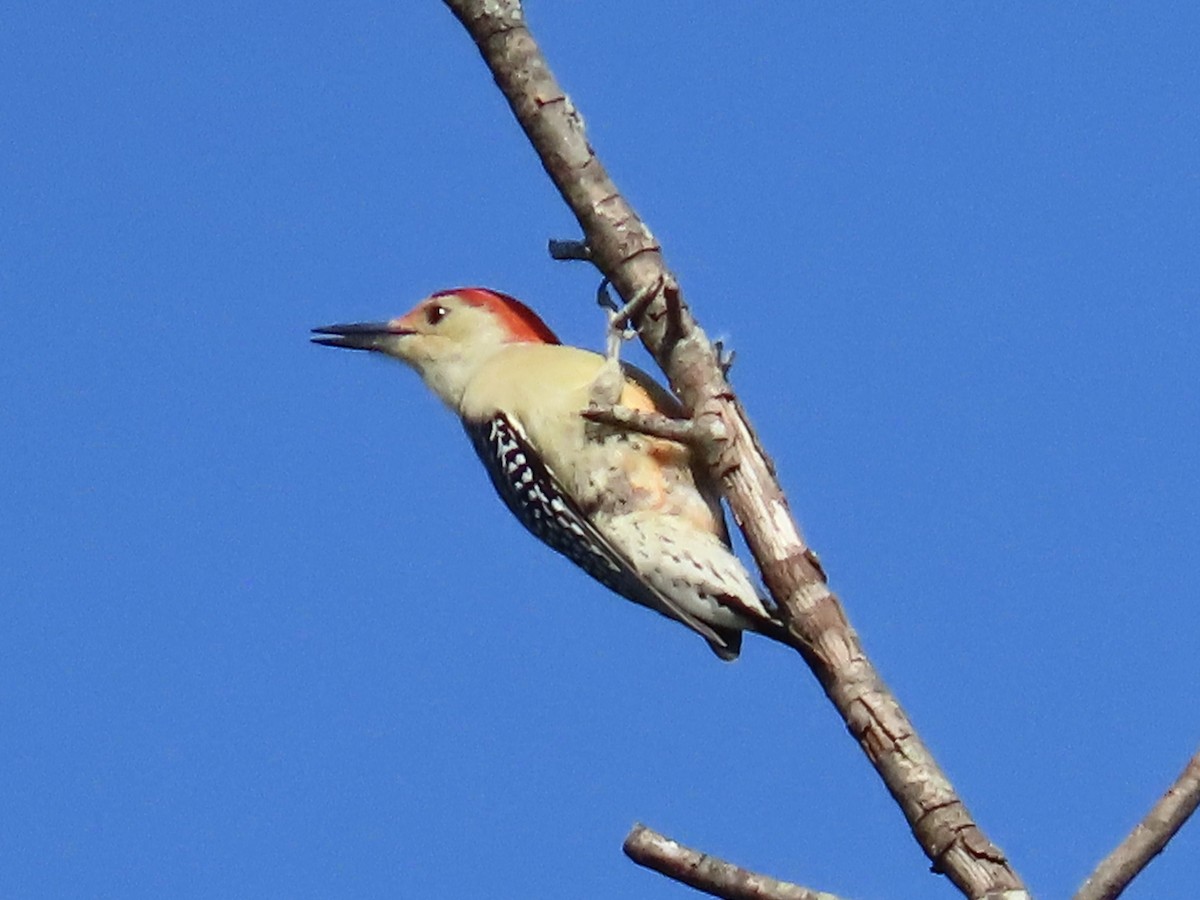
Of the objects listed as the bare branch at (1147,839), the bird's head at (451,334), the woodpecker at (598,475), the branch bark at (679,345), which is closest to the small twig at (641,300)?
the branch bark at (679,345)

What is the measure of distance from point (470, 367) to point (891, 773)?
3.14 meters

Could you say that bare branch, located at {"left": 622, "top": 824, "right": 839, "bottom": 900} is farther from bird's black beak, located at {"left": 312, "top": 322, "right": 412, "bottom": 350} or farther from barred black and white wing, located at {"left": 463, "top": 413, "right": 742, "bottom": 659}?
bird's black beak, located at {"left": 312, "top": 322, "right": 412, "bottom": 350}

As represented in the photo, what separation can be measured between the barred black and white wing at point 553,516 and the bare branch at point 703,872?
2.00 m

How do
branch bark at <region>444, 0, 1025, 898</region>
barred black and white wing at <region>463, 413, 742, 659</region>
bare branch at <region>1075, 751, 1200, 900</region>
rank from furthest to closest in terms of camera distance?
barred black and white wing at <region>463, 413, 742, 659</region>, branch bark at <region>444, 0, 1025, 898</region>, bare branch at <region>1075, 751, 1200, 900</region>

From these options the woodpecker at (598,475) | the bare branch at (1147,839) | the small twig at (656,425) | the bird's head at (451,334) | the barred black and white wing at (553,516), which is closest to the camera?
the bare branch at (1147,839)

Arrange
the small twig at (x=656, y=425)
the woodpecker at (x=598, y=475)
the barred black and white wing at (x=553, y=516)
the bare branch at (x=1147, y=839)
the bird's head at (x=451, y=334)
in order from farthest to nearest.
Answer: the bird's head at (x=451, y=334), the barred black and white wing at (x=553, y=516), the woodpecker at (x=598, y=475), the small twig at (x=656, y=425), the bare branch at (x=1147, y=839)

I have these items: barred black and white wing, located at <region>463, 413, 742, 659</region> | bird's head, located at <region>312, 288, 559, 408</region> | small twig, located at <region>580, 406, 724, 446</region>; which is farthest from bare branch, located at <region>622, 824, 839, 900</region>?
bird's head, located at <region>312, 288, 559, 408</region>

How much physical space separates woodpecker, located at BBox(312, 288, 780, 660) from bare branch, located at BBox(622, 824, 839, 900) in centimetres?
149

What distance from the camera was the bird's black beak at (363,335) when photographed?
762 cm

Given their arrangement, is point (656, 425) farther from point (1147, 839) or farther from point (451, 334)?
point (1147, 839)

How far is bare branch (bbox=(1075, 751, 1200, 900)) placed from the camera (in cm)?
392

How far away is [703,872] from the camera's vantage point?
161 inches

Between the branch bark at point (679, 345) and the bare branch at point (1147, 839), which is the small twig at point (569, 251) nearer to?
the branch bark at point (679, 345)

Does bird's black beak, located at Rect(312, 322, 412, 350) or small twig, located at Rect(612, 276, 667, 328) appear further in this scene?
bird's black beak, located at Rect(312, 322, 412, 350)
